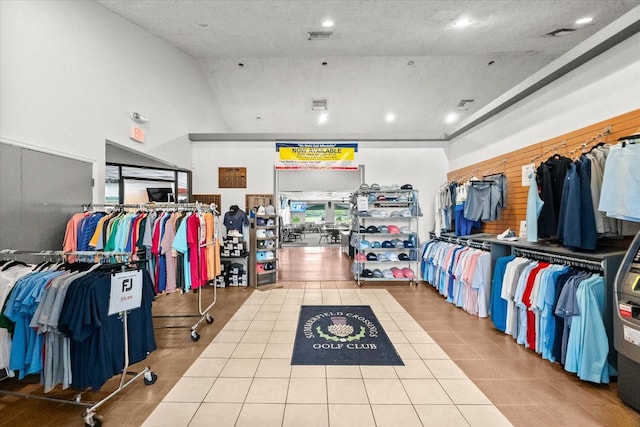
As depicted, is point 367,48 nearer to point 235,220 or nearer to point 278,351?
point 235,220

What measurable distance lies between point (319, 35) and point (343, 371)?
534 cm

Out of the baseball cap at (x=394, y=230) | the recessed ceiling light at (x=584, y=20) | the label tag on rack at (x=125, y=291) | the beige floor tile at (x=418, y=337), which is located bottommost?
the beige floor tile at (x=418, y=337)

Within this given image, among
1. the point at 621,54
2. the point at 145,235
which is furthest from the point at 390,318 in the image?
the point at 621,54

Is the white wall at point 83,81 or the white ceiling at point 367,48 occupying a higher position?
the white ceiling at point 367,48

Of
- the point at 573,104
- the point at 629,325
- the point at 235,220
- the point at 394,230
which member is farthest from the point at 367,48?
the point at 629,325

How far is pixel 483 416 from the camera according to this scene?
82.9 inches

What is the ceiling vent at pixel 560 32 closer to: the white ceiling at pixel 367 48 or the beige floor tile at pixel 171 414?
the white ceiling at pixel 367 48

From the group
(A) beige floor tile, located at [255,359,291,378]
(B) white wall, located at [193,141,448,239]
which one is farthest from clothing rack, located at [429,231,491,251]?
(A) beige floor tile, located at [255,359,291,378]

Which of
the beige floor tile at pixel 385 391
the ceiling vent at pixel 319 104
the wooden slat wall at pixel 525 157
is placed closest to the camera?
the beige floor tile at pixel 385 391

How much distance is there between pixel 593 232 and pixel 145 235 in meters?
5.05

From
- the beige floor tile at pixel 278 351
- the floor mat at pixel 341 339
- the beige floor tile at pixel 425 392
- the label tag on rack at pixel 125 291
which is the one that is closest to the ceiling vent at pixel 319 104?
the floor mat at pixel 341 339

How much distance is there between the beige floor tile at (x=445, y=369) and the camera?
264 centimetres

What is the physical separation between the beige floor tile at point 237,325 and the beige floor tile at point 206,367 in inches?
29.5

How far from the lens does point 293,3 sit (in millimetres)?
4051
